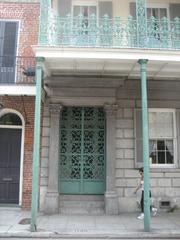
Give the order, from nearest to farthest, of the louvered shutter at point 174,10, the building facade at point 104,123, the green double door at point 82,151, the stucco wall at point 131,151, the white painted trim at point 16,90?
the building facade at point 104,123
the white painted trim at point 16,90
the stucco wall at point 131,151
the green double door at point 82,151
the louvered shutter at point 174,10

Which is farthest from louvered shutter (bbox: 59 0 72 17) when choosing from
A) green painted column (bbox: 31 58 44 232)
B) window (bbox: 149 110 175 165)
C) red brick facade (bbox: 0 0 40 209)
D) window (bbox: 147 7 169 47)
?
window (bbox: 149 110 175 165)

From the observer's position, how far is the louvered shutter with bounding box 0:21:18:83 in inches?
436

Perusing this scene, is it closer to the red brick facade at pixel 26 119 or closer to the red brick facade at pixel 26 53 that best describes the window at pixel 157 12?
the red brick facade at pixel 26 53

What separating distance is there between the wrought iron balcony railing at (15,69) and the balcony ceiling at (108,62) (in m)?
0.98

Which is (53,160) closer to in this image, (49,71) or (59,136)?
(59,136)

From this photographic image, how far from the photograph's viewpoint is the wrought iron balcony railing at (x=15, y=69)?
1096 centimetres

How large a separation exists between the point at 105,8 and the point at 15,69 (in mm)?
3851

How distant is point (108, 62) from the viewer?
30.4 ft

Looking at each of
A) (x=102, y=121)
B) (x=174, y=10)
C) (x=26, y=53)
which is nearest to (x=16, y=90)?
(x=26, y=53)

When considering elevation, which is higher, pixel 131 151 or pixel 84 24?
pixel 84 24

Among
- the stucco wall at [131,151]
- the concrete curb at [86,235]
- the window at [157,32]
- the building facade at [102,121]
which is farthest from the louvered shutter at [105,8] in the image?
the concrete curb at [86,235]

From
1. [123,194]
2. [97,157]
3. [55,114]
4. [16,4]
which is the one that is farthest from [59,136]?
[16,4]

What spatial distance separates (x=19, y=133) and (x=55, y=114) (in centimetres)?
154

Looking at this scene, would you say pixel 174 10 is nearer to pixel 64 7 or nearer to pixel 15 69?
pixel 64 7
